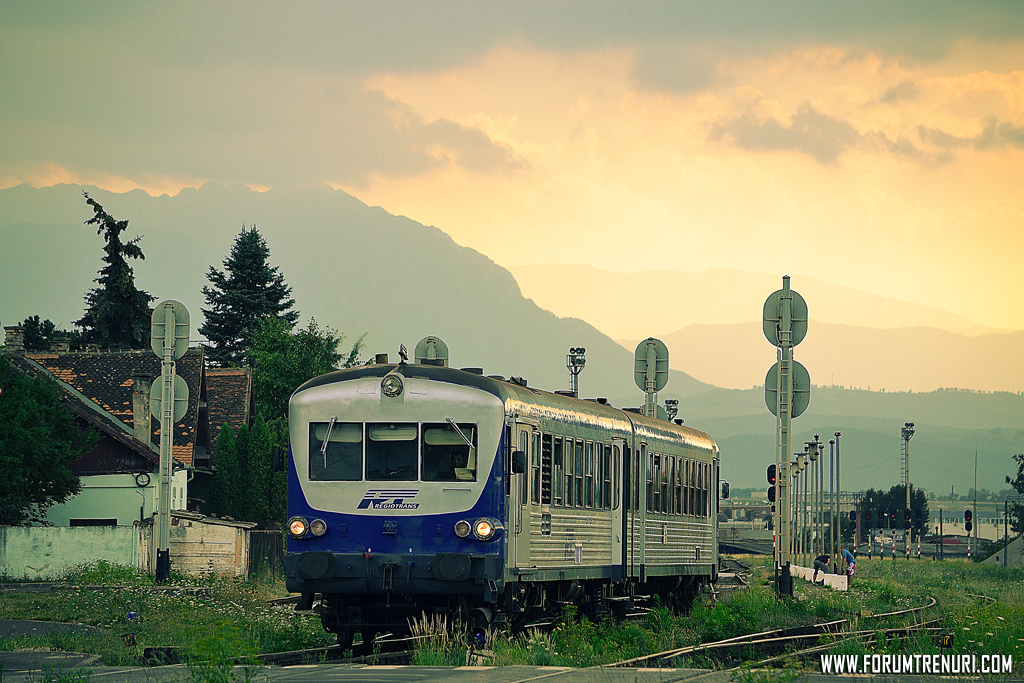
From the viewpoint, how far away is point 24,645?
63.2 ft

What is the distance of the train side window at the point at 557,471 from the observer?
20016mm

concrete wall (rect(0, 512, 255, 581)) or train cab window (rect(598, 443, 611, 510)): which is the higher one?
train cab window (rect(598, 443, 611, 510))

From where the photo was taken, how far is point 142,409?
45500 millimetres

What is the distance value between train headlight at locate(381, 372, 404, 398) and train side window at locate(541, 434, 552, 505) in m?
2.40

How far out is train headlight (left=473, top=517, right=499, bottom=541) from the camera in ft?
58.1

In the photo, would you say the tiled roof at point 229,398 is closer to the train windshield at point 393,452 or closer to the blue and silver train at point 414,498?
the blue and silver train at point 414,498

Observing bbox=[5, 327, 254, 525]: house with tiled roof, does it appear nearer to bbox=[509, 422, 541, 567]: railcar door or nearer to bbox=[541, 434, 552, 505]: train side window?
bbox=[541, 434, 552, 505]: train side window

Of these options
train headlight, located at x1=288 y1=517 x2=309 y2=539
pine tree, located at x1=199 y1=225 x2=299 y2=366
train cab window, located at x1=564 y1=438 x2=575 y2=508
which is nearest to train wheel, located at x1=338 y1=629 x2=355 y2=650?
train headlight, located at x1=288 y1=517 x2=309 y2=539

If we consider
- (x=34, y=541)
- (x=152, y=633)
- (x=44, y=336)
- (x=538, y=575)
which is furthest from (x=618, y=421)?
(x=44, y=336)

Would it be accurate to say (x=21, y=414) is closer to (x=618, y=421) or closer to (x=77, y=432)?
(x=77, y=432)

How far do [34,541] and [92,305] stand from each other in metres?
48.9

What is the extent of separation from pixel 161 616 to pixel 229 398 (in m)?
34.5

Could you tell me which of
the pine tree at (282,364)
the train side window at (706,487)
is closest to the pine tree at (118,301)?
the pine tree at (282,364)

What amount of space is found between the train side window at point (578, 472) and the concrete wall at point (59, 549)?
15893 millimetres
